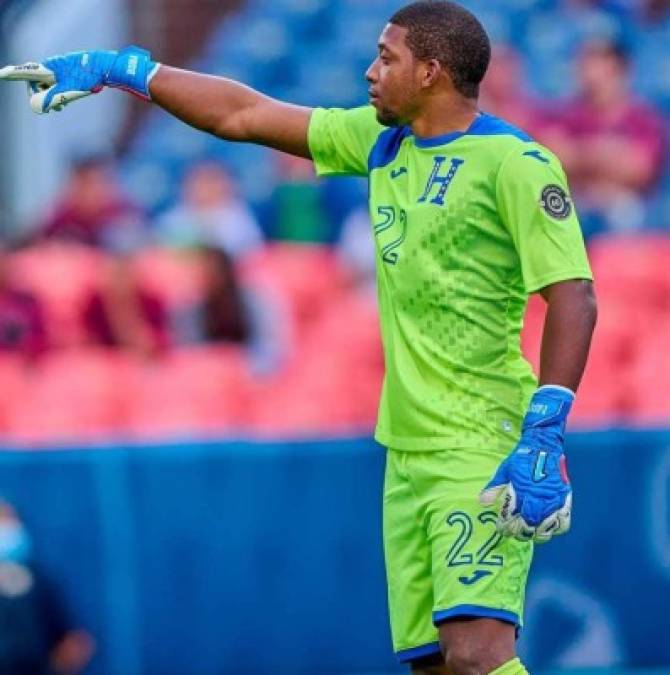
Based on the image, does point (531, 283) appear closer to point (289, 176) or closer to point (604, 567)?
point (604, 567)

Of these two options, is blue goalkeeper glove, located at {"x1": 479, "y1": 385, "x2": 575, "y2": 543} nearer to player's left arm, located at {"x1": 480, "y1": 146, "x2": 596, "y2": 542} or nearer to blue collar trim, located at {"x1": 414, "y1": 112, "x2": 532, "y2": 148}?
player's left arm, located at {"x1": 480, "y1": 146, "x2": 596, "y2": 542}

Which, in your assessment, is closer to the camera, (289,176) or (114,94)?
(289,176)

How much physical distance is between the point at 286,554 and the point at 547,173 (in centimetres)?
366

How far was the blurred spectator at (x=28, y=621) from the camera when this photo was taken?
321 inches

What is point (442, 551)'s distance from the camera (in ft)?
17.3

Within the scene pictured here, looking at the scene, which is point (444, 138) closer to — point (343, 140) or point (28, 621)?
point (343, 140)

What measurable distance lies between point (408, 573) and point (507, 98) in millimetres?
6255

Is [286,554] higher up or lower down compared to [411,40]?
lower down

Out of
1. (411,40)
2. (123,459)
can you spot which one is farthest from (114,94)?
(411,40)

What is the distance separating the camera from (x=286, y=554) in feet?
27.8

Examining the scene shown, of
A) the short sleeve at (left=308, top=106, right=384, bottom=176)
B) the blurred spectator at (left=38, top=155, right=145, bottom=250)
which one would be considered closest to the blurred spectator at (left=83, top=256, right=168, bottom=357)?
the blurred spectator at (left=38, top=155, right=145, bottom=250)

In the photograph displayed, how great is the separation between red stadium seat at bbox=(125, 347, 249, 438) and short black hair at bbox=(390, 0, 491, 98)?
4.31m

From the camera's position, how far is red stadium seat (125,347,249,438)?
31.3 feet

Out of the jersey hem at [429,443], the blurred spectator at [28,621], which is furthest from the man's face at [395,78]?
the blurred spectator at [28,621]
